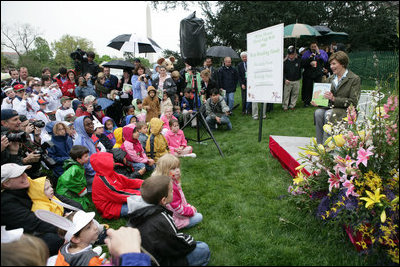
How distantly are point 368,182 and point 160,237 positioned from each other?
198 centimetres

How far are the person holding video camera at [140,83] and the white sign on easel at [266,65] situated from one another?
340 cm

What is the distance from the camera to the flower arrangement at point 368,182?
Answer: 87.0 inches

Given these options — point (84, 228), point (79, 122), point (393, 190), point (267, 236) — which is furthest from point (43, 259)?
point (79, 122)

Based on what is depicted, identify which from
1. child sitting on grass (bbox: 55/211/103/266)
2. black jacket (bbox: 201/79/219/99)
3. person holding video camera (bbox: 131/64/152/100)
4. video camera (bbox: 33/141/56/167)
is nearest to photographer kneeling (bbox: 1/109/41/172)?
video camera (bbox: 33/141/56/167)

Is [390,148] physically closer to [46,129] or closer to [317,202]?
[317,202]

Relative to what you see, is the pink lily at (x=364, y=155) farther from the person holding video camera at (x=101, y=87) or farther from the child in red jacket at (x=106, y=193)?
the person holding video camera at (x=101, y=87)

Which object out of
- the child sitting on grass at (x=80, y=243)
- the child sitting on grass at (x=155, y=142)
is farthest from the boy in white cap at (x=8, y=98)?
the child sitting on grass at (x=80, y=243)

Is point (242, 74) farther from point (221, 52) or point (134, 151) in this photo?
point (134, 151)

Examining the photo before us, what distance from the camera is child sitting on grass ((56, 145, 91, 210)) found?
3.67m

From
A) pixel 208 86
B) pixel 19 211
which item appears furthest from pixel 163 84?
pixel 19 211

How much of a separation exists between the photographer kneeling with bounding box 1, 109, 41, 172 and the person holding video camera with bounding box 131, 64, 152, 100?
4370 mm

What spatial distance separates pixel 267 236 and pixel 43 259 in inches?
87.1

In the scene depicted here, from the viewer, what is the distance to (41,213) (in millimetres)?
2385

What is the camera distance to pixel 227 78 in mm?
9234
